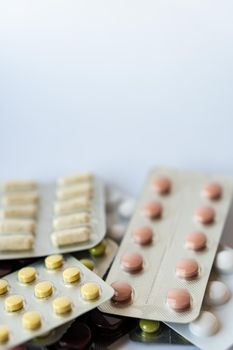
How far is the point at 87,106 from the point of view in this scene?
1.21 m

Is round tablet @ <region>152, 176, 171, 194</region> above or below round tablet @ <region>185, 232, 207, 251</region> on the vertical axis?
above

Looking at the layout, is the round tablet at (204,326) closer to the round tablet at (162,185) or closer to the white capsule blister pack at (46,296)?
the white capsule blister pack at (46,296)

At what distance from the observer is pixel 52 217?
1041 mm

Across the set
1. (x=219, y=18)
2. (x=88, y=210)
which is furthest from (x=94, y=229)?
(x=219, y=18)

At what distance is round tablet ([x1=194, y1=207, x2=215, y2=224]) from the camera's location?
39.6 inches

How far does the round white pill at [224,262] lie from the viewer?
3.02ft

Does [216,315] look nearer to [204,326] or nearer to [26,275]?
[204,326]

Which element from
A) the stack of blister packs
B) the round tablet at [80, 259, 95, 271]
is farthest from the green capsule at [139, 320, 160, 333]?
the round tablet at [80, 259, 95, 271]

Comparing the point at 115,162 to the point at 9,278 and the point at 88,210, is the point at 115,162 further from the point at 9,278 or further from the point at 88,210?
the point at 9,278

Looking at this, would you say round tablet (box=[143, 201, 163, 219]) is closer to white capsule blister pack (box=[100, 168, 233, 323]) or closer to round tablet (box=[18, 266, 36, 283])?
white capsule blister pack (box=[100, 168, 233, 323])

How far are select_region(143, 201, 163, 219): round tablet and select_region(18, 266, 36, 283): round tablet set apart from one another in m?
0.22

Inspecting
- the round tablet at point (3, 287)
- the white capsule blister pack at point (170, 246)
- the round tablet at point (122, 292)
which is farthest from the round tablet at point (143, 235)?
the round tablet at point (3, 287)

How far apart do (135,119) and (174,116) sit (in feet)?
0.22

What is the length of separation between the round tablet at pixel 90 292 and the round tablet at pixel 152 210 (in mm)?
217
